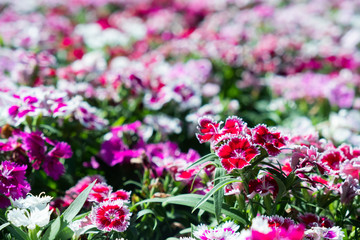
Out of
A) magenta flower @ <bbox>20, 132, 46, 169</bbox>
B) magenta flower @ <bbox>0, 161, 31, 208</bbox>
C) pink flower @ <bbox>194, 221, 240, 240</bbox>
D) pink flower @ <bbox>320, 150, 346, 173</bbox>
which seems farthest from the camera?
magenta flower @ <bbox>20, 132, 46, 169</bbox>

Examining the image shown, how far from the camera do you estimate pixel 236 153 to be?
4.64ft

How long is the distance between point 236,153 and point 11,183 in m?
0.85

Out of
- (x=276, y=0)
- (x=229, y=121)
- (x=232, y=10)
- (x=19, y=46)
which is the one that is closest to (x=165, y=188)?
(x=229, y=121)

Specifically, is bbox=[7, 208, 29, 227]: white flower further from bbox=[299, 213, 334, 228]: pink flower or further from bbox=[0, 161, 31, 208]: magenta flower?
bbox=[299, 213, 334, 228]: pink flower

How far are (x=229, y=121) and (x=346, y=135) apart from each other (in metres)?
1.25

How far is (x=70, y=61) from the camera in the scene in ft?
12.8

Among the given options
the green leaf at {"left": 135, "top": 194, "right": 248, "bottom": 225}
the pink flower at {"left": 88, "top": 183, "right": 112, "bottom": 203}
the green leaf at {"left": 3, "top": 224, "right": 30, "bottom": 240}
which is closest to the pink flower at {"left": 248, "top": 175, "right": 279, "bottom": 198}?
the green leaf at {"left": 135, "top": 194, "right": 248, "bottom": 225}

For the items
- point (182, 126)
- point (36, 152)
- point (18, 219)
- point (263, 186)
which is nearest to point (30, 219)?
point (18, 219)

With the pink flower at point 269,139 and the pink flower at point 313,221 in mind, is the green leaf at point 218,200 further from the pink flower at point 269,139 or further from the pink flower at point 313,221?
the pink flower at point 313,221

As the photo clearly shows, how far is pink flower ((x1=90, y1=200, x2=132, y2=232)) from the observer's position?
1479 millimetres

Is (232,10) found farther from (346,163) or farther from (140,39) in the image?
(346,163)

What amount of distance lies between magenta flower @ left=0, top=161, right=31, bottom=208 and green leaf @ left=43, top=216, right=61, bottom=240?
224 millimetres

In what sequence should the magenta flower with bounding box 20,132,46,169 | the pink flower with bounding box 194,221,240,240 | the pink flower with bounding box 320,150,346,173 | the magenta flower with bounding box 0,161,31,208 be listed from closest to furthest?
the pink flower with bounding box 194,221,240,240, the magenta flower with bounding box 0,161,31,208, the pink flower with bounding box 320,150,346,173, the magenta flower with bounding box 20,132,46,169

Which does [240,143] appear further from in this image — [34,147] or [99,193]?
[34,147]
